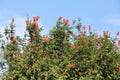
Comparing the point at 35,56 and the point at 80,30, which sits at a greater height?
the point at 80,30

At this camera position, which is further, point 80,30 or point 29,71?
point 80,30

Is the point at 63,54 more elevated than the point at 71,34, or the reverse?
the point at 71,34

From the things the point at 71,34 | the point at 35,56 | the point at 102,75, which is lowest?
the point at 102,75

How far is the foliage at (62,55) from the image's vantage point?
1132 cm

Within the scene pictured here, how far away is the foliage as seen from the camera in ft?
37.1

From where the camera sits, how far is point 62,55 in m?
11.9

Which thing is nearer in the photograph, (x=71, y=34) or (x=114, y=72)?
(x=114, y=72)

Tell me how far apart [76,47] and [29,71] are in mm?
1978

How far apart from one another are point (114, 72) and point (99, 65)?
62 cm

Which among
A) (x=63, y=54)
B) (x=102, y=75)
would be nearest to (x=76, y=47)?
(x=63, y=54)

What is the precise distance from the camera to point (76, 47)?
11.6 metres

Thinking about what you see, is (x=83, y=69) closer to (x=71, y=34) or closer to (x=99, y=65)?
(x=99, y=65)

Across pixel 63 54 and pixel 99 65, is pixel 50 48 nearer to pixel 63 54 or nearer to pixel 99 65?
pixel 63 54

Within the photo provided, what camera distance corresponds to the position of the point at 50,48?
39.6ft
